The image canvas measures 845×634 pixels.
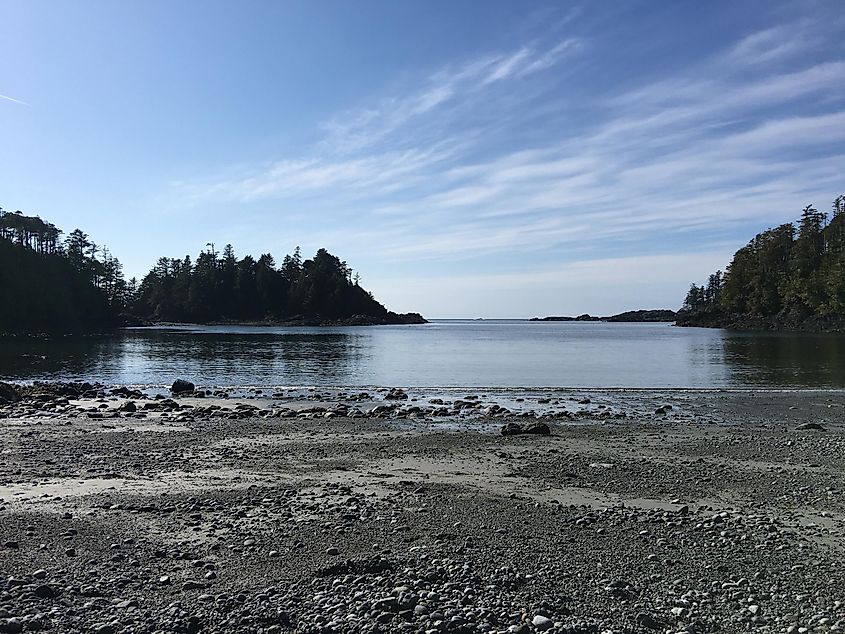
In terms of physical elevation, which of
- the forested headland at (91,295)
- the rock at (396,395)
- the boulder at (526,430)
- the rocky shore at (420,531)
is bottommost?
the rock at (396,395)

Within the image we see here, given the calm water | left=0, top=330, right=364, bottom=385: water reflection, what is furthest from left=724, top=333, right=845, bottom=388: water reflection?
left=0, top=330, right=364, bottom=385: water reflection

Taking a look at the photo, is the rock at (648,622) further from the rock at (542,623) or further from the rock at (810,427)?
the rock at (810,427)

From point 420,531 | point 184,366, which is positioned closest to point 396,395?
point 420,531

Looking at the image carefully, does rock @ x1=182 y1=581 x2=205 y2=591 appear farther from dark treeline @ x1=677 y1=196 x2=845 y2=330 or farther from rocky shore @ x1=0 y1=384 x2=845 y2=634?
dark treeline @ x1=677 y1=196 x2=845 y2=330

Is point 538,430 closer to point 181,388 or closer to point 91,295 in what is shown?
point 181,388

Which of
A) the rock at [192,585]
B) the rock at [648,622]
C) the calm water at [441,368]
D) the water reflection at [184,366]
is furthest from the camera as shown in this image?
the water reflection at [184,366]

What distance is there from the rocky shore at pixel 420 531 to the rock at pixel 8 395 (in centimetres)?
764

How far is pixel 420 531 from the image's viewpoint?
30.6 feet

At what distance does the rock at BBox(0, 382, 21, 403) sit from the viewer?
26.0 m

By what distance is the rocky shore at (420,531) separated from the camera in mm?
6535

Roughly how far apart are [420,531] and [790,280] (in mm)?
141725

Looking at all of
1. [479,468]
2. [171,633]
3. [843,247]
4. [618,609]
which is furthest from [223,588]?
[843,247]

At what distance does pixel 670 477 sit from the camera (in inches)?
510

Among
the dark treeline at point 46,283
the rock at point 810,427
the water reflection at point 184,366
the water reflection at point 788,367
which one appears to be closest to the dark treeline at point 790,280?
the water reflection at point 788,367
